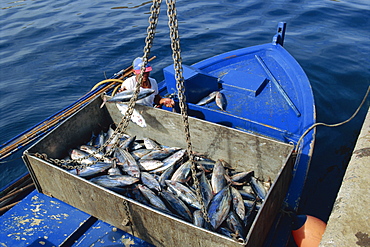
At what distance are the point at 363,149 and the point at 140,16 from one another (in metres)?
17.3

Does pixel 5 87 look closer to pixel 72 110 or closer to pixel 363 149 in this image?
pixel 72 110

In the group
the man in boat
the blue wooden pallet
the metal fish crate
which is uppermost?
the man in boat

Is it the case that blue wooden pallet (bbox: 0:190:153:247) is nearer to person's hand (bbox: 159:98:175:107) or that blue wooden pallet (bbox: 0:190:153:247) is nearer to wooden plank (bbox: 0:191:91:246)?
wooden plank (bbox: 0:191:91:246)

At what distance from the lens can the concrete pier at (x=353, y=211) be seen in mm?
2729

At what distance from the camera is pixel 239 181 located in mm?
4758

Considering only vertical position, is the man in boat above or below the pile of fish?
above

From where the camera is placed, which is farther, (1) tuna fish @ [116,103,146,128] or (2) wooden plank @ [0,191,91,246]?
(1) tuna fish @ [116,103,146,128]

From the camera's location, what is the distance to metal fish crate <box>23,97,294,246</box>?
11.1 feet

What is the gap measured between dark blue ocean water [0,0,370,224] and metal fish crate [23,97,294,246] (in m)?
2.55

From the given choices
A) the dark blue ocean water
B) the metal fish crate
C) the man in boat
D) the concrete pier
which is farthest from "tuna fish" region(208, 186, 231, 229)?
the dark blue ocean water

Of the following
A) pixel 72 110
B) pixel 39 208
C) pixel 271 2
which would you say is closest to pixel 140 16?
pixel 271 2

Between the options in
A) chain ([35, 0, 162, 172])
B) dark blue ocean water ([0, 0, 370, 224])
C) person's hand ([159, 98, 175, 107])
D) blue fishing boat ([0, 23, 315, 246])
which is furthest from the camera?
dark blue ocean water ([0, 0, 370, 224])

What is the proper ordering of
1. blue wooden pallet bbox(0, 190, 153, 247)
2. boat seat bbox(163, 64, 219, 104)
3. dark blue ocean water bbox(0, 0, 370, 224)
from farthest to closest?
dark blue ocean water bbox(0, 0, 370, 224), boat seat bbox(163, 64, 219, 104), blue wooden pallet bbox(0, 190, 153, 247)

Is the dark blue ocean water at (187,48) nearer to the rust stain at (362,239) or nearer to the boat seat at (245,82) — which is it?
the boat seat at (245,82)
